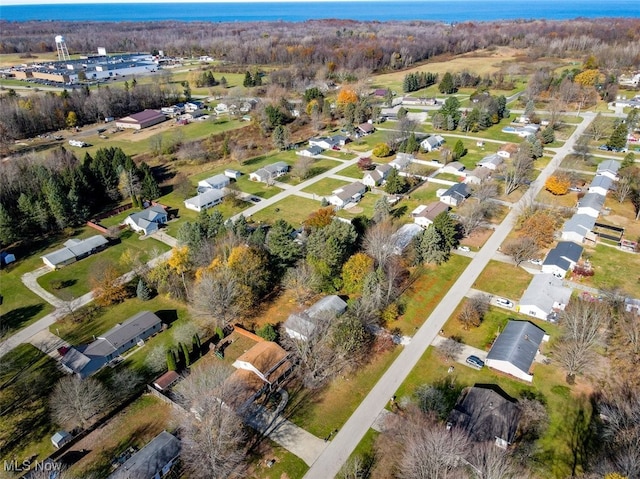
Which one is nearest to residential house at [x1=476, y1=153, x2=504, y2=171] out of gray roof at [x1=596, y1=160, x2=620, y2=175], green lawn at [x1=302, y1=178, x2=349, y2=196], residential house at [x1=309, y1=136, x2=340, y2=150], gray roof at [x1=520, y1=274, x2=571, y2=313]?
gray roof at [x1=596, y1=160, x2=620, y2=175]

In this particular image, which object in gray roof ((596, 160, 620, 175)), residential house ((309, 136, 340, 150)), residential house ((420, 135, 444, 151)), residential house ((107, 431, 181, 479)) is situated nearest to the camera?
residential house ((107, 431, 181, 479))

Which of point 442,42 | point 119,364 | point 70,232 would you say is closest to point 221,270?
point 119,364

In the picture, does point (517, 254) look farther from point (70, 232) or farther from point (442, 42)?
point (442, 42)

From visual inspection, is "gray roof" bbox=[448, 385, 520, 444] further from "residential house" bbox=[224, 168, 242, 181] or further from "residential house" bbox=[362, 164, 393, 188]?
"residential house" bbox=[224, 168, 242, 181]

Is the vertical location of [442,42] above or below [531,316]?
above

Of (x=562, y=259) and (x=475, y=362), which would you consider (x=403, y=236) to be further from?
(x=475, y=362)
